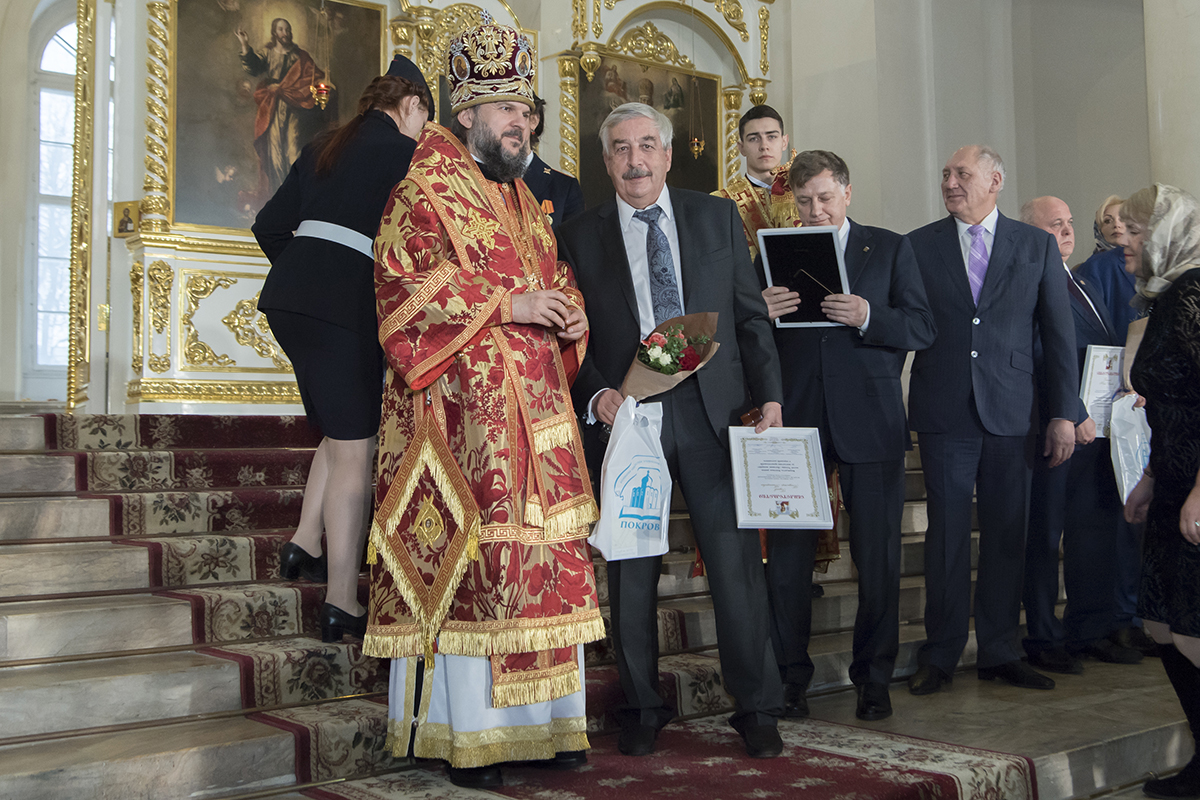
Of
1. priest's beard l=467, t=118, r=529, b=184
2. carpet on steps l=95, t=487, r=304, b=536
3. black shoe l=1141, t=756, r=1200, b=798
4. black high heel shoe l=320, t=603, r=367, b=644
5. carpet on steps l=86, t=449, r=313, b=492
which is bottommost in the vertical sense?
black shoe l=1141, t=756, r=1200, b=798

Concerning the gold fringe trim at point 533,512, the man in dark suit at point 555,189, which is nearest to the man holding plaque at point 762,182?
the man in dark suit at point 555,189

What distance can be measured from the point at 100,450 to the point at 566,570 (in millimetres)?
3108

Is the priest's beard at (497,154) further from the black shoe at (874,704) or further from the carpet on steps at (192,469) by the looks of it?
the carpet on steps at (192,469)

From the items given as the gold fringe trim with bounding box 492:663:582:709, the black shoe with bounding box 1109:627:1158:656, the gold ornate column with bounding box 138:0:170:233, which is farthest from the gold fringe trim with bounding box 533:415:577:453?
the gold ornate column with bounding box 138:0:170:233

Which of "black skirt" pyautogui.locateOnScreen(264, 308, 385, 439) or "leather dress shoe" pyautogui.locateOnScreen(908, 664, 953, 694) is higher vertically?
"black skirt" pyautogui.locateOnScreen(264, 308, 385, 439)

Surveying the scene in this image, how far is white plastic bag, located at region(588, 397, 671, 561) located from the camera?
303 cm

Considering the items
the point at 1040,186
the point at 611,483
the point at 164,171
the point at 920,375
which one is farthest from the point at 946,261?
the point at 1040,186

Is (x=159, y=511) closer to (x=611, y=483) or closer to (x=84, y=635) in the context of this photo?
(x=84, y=635)

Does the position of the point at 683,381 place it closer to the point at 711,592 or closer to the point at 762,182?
the point at 711,592

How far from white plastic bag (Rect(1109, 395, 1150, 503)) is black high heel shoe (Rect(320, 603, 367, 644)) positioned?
2.57 metres

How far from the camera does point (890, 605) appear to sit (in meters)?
3.70

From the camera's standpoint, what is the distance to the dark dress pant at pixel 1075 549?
14.5ft

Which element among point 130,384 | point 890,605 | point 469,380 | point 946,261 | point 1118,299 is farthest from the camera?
point 130,384

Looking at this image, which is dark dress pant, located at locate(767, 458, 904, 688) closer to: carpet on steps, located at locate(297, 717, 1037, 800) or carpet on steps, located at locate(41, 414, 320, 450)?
carpet on steps, located at locate(297, 717, 1037, 800)
